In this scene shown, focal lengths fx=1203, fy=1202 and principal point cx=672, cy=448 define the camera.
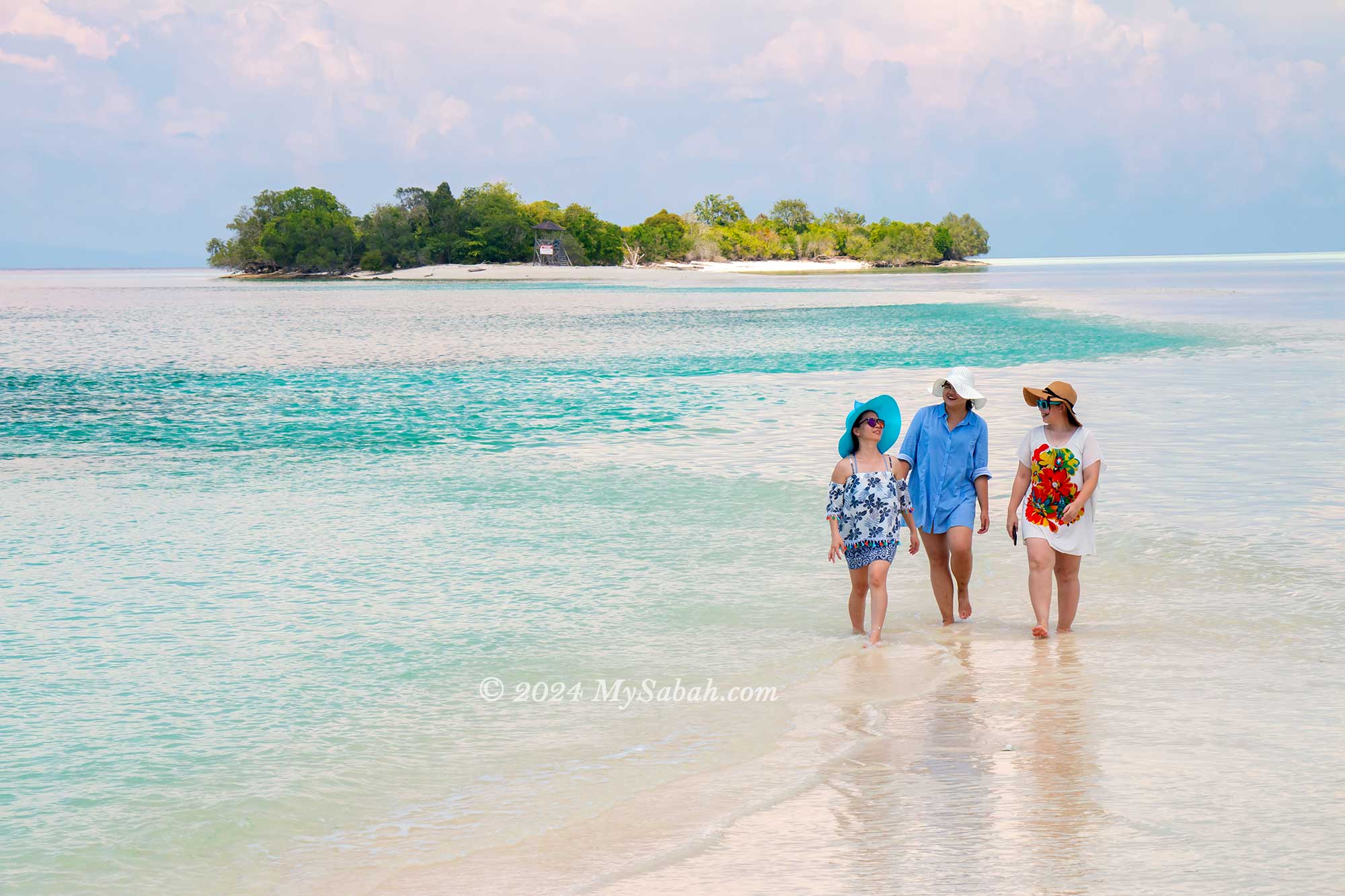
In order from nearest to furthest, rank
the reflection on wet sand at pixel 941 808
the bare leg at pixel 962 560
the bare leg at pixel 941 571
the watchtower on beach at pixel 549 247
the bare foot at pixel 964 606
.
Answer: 1. the reflection on wet sand at pixel 941 808
2. the bare leg at pixel 962 560
3. the bare leg at pixel 941 571
4. the bare foot at pixel 964 606
5. the watchtower on beach at pixel 549 247

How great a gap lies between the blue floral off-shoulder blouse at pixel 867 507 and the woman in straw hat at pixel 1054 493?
636 mm

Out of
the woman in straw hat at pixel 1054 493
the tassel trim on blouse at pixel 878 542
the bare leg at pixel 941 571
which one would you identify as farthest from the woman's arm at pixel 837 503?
the woman in straw hat at pixel 1054 493

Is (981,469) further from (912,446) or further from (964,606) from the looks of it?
(964,606)

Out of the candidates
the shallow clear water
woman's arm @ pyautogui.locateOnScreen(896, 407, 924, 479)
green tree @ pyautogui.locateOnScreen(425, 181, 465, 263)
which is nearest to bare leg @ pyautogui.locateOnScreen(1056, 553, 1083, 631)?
the shallow clear water

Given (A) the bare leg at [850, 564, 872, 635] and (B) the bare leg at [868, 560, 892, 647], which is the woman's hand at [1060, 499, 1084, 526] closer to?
(B) the bare leg at [868, 560, 892, 647]

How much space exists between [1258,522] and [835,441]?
244 inches

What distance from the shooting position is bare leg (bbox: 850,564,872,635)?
686 cm

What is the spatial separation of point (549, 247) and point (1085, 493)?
5653 inches

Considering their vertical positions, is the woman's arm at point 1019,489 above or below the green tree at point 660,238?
below

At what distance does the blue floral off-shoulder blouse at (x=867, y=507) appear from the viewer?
21.5ft

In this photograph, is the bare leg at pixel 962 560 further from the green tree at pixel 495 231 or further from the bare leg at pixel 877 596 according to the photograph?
the green tree at pixel 495 231

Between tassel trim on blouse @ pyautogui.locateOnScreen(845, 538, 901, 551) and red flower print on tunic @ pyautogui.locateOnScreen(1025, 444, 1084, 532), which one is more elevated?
red flower print on tunic @ pyautogui.locateOnScreen(1025, 444, 1084, 532)

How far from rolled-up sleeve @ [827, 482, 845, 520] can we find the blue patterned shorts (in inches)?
8.2

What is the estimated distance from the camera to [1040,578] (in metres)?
6.78
